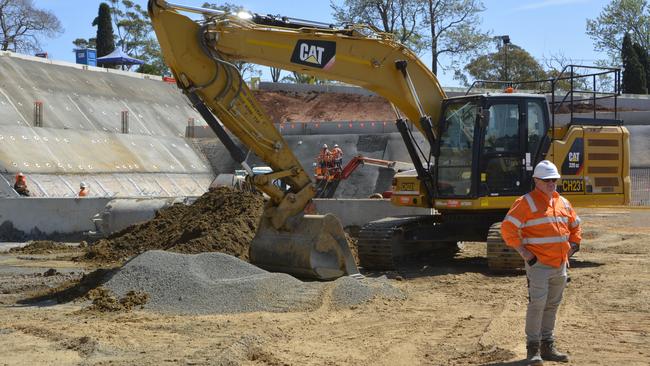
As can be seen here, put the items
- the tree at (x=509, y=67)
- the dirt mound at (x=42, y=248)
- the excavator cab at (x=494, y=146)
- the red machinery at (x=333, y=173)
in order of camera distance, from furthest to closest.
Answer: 1. the tree at (x=509, y=67)
2. the red machinery at (x=333, y=173)
3. the dirt mound at (x=42, y=248)
4. the excavator cab at (x=494, y=146)

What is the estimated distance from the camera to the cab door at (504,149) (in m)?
12.5

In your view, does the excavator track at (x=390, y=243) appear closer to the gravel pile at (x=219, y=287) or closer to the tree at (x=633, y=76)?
the gravel pile at (x=219, y=287)

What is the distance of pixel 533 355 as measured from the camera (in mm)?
6512

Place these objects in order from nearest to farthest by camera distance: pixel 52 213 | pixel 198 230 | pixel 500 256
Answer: pixel 500 256
pixel 198 230
pixel 52 213

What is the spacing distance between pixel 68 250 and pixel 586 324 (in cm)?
1194

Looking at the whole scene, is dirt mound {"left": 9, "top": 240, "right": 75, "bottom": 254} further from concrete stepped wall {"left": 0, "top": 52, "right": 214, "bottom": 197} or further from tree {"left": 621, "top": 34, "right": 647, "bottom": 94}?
tree {"left": 621, "top": 34, "right": 647, "bottom": 94}

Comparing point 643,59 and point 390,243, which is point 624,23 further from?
point 390,243

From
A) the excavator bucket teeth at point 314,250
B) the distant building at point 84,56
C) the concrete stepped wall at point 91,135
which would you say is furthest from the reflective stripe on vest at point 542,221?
the distant building at point 84,56

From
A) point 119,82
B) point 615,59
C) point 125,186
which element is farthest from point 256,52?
point 615,59

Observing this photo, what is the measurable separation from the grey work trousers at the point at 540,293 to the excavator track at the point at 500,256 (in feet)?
17.6

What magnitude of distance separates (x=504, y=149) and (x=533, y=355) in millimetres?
6383

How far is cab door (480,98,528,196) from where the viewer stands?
12453 mm

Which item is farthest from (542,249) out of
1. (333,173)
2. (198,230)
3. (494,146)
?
(333,173)

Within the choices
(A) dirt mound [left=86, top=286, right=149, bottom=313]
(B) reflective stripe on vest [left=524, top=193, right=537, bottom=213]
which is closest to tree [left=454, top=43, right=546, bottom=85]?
(A) dirt mound [left=86, top=286, right=149, bottom=313]
